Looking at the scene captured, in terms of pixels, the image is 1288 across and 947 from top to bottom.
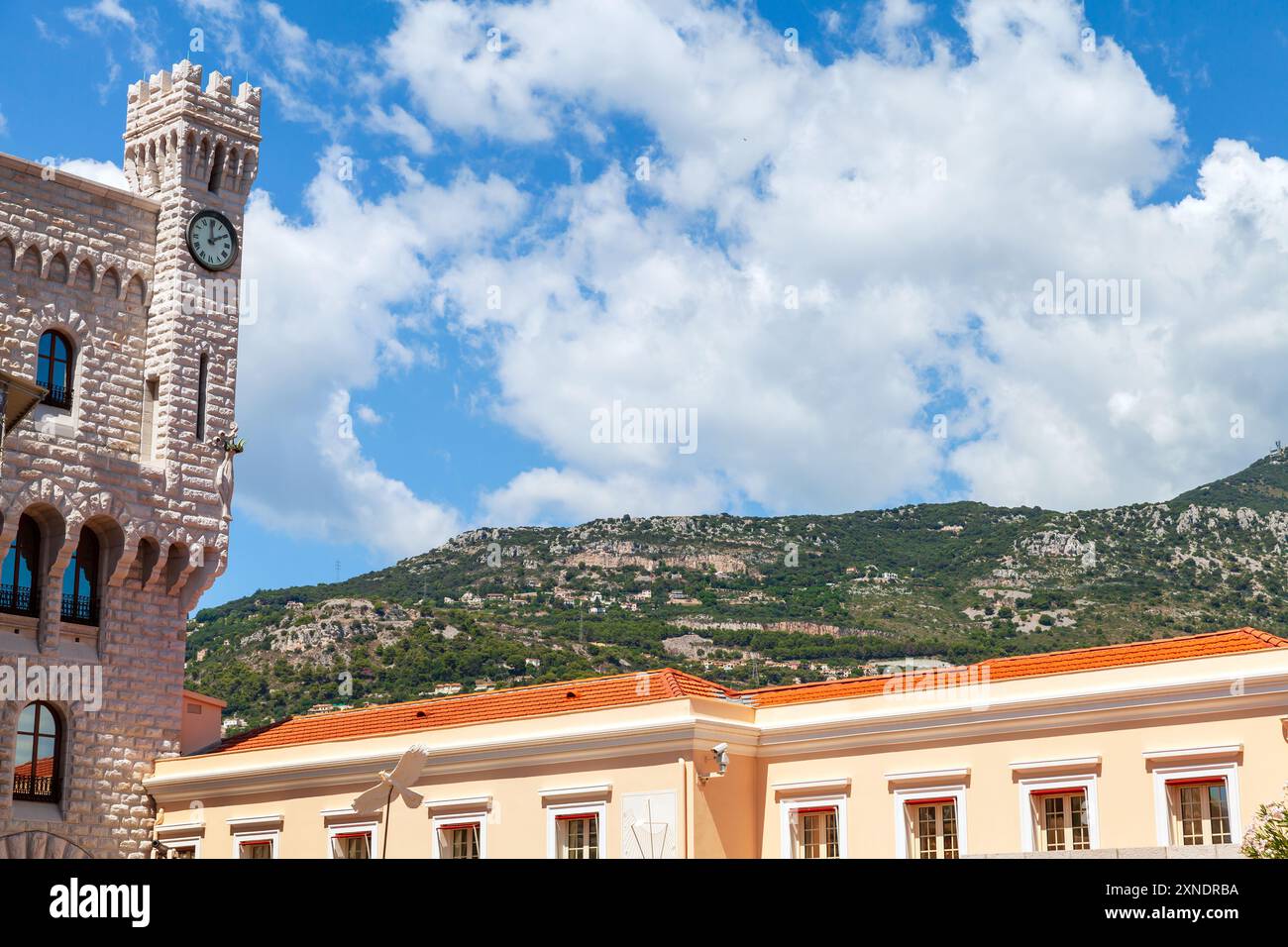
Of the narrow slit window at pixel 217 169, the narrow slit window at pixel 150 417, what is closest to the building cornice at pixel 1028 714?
the narrow slit window at pixel 150 417

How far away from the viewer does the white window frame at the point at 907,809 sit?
87.6ft

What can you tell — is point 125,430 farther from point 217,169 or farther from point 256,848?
point 256,848

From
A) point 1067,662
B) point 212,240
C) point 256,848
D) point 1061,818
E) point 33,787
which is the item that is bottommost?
point 256,848

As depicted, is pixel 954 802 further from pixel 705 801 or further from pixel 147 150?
pixel 147 150

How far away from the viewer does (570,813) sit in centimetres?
2912

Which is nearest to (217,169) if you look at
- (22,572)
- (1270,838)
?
(22,572)

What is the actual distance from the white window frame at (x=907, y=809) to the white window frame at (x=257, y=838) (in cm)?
1383

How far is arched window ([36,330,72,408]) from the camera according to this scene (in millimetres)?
34062

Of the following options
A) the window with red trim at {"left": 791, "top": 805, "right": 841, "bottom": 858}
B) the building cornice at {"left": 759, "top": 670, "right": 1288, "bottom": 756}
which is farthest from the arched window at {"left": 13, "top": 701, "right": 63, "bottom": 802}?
the window with red trim at {"left": 791, "top": 805, "right": 841, "bottom": 858}

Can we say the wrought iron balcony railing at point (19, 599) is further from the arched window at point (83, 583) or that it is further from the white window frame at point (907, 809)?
the white window frame at point (907, 809)

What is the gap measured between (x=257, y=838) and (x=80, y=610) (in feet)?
21.9
